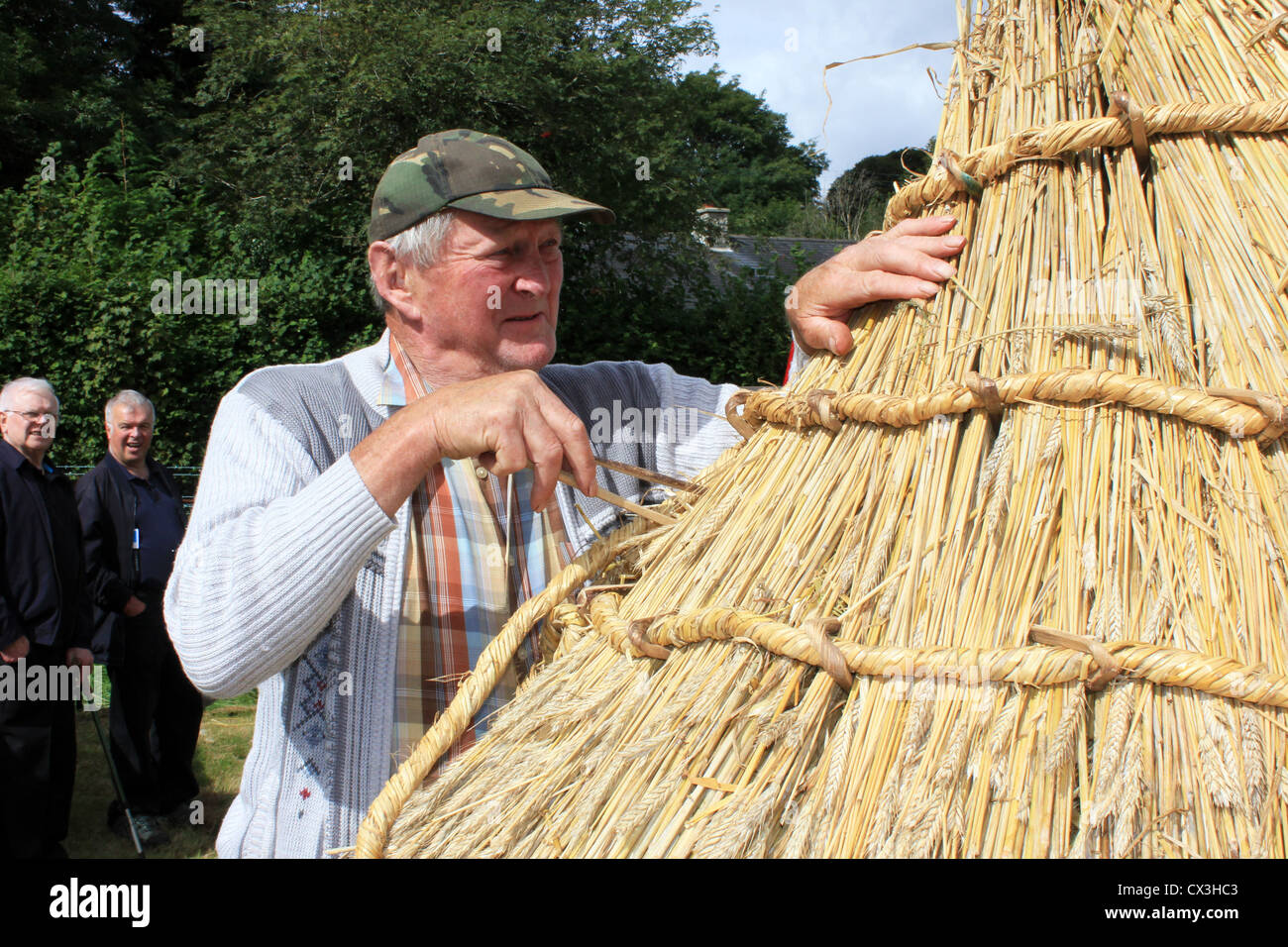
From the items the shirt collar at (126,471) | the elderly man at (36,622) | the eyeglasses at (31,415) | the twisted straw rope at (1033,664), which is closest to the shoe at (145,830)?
the elderly man at (36,622)

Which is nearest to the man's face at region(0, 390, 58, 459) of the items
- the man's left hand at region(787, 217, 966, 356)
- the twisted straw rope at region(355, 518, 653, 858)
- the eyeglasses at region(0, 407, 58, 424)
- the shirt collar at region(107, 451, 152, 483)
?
the eyeglasses at region(0, 407, 58, 424)

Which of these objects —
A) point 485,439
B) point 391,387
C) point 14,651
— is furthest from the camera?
point 14,651

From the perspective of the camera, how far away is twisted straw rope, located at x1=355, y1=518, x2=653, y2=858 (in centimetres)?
123

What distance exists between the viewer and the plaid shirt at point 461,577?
1744 mm

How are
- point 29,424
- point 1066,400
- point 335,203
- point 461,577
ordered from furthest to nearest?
point 335,203 < point 29,424 < point 461,577 < point 1066,400

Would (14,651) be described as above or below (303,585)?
below

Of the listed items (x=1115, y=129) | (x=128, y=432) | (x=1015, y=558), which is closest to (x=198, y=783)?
(x=128, y=432)

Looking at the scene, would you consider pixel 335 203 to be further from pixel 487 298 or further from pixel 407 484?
pixel 407 484

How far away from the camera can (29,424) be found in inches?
173

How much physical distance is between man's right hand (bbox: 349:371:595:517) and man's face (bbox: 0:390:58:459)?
3626 millimetres

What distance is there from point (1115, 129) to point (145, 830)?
5035mm

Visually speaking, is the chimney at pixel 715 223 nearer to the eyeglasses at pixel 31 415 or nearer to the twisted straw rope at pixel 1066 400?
the eyeglasses at pixel 31 415

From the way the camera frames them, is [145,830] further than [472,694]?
Yes
